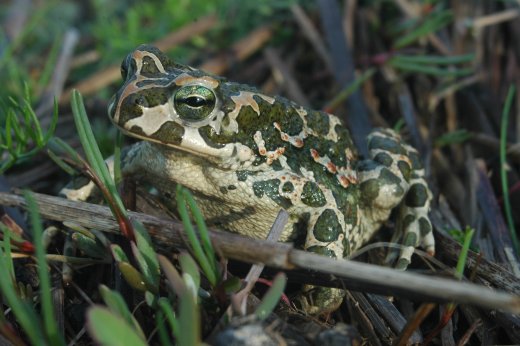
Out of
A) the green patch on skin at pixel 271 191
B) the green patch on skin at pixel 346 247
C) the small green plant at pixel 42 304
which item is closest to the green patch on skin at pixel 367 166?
the green patch on skin at pixel 346 247

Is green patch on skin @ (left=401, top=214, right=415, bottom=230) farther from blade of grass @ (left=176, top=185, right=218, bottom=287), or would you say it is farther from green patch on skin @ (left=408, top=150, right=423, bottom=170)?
blade of grass @ (left=176, top=185, right=218, bottom=287)

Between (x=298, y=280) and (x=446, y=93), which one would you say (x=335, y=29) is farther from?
(x=298, y=280)

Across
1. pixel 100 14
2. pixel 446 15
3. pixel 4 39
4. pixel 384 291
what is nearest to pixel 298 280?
pixel 384 291

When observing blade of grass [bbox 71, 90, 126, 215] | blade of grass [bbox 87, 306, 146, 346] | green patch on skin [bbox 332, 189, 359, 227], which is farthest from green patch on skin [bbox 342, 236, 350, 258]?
blade of grass [bbox 87, 306, 146, 346]

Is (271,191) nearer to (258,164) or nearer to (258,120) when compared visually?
(258,164)

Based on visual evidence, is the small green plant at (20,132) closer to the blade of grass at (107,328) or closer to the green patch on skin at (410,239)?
the blade of grass at (107,328)

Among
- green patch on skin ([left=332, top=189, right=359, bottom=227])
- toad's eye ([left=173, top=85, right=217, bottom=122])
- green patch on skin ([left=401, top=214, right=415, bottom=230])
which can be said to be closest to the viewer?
toad's eye ([left=173, top=85, right=217, bottom=122])
